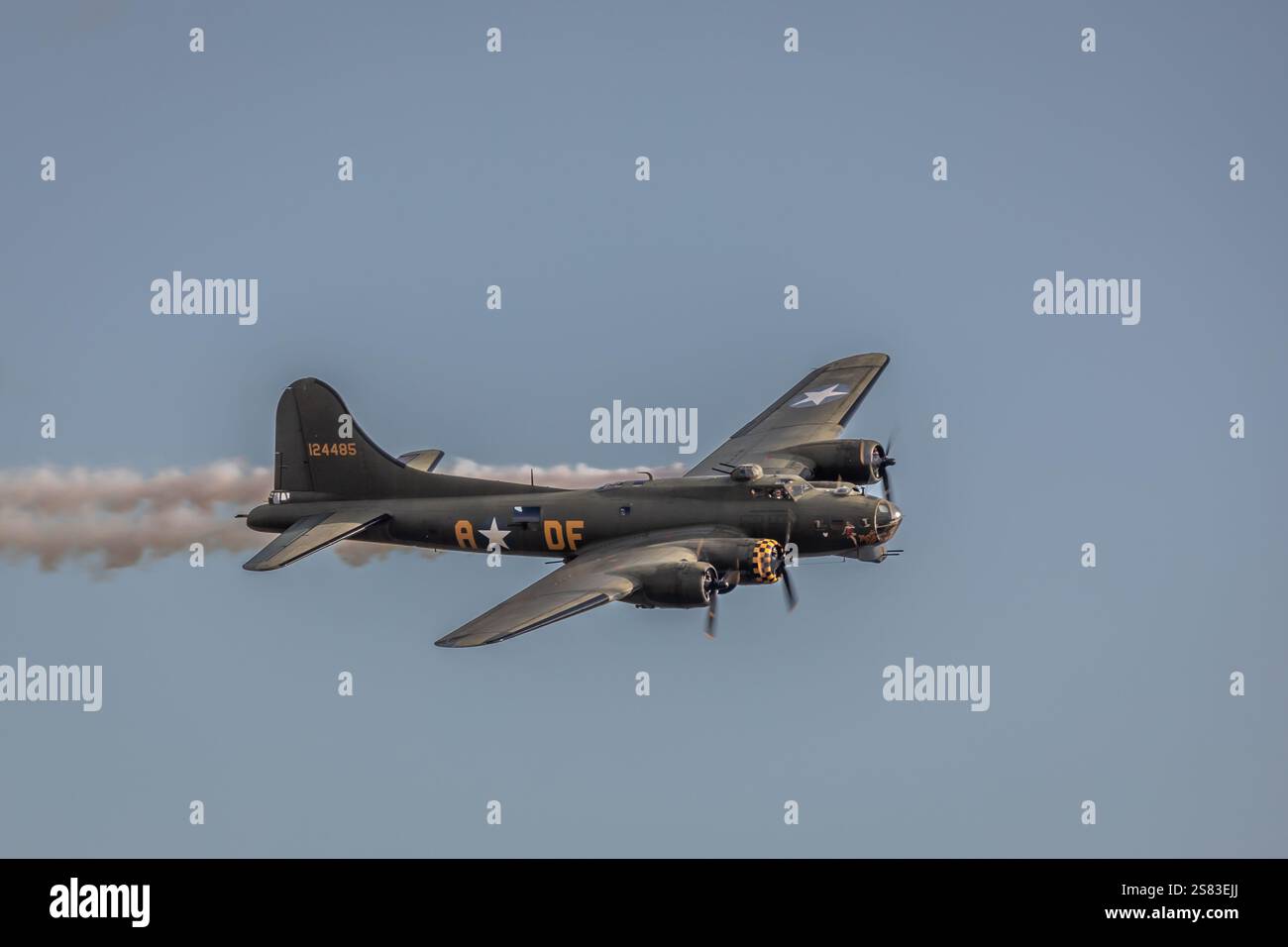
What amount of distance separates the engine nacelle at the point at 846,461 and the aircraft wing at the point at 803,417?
0.64 metres

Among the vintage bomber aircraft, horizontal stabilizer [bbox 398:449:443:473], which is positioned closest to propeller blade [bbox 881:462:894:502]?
the vintage bomber aircraft

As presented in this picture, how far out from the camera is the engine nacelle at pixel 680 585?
176ft

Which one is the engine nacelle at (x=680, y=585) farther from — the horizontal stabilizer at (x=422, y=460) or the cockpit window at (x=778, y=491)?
the horizontal stabilizer at (x=422, y=460)

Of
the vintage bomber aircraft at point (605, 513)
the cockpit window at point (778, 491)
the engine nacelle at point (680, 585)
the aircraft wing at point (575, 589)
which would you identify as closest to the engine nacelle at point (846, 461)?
the vintage bomber aircraft at point (605, 513)

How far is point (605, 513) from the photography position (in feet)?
190

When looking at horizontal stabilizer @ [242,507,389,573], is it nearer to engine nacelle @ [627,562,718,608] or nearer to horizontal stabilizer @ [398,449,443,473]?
horizontal stabilizer @ [398,449,443,473]

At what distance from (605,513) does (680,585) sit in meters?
5.04

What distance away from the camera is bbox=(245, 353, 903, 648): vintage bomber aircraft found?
5403cm

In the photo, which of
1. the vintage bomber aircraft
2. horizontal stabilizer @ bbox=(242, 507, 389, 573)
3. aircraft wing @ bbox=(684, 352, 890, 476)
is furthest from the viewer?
aircraft wing @ bbox=(684, 352, 890, 476)

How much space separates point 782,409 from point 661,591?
1415cm

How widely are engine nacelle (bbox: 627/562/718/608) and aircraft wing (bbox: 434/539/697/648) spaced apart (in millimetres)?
308

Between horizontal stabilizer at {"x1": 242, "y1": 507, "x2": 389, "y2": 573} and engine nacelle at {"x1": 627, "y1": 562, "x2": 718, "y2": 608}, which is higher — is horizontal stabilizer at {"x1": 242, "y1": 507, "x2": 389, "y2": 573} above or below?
above

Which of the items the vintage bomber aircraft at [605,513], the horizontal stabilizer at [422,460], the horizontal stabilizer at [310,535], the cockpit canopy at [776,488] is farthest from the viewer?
the horizontal stabilizer at [422,460]

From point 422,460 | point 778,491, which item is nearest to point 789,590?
point 778,491
